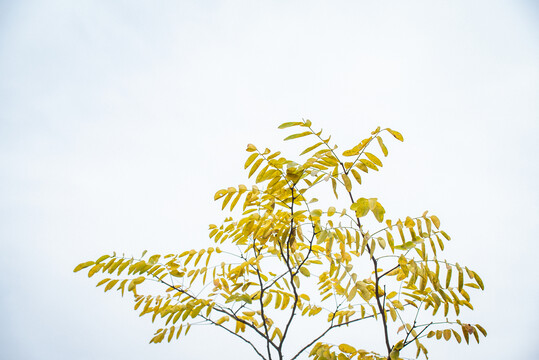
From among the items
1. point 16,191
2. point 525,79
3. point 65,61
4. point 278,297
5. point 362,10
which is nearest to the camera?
point 278,297

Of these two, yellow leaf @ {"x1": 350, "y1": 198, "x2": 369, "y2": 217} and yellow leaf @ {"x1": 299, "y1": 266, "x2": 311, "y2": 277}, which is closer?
yellow leaf @ {"x1": 350, "y1": 198, "x2": 369, "y2": 217}

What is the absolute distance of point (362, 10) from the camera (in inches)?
205

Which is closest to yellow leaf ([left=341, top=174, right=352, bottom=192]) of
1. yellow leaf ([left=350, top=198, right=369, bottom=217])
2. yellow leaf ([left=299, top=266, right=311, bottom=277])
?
yellow leaf ([left=350, top=198, right=369, bottom=217])

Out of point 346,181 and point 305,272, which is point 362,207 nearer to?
point 346,181

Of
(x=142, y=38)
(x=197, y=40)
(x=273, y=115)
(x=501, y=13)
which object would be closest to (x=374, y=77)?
(x=273, y=115)

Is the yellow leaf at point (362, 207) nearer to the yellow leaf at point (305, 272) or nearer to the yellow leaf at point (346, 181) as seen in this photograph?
the yellow leaf at point (346, 181)

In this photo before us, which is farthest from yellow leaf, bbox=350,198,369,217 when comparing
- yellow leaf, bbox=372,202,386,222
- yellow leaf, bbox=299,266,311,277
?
yellow leaf, bbox=299,266,311,277

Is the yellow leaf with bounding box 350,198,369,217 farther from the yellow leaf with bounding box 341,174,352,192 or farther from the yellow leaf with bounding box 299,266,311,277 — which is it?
the yellow leaf with bounding box 299,266,311,277

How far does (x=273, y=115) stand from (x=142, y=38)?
9.26 ft

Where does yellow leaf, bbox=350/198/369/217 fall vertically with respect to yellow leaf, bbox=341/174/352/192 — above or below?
below

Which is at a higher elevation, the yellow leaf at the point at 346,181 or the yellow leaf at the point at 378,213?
the yellow leaf at the point at 346,181

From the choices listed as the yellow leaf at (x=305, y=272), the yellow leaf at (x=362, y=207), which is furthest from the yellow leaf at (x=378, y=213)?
the yellow leaf at (x=305, y=272)

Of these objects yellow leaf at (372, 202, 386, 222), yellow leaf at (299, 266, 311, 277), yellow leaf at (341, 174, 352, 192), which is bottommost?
yellow leaf at (299, 266, 311, 277)

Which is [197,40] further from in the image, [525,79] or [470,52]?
[525,79]
